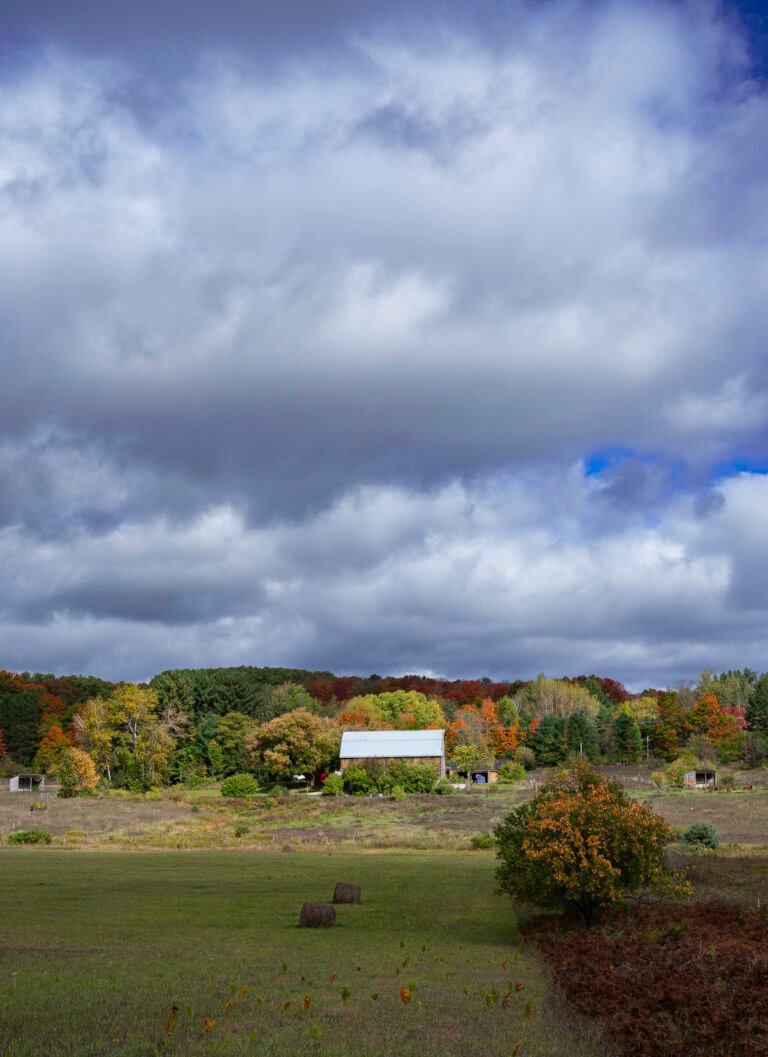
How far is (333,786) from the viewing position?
99.9 m

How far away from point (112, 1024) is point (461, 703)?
182m

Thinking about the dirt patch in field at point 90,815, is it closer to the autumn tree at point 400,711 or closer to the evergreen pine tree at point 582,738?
the autumn tree at point 400,711

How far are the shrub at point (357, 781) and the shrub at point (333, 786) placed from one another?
3.43ft

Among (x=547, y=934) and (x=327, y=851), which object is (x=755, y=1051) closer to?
(x=547, y=934)

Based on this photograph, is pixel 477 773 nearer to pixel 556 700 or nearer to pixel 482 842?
pixel 556 700

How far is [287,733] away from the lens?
109m

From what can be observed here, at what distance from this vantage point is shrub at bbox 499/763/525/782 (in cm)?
11912

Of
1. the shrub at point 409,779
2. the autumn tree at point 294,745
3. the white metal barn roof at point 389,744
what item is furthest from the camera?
the white metal barn roof at point 389,744

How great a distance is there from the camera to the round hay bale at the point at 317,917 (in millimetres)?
30234

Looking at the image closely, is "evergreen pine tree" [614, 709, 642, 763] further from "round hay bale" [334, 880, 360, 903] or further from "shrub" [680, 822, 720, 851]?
"round hay bale" [334, 880, 360, 903]

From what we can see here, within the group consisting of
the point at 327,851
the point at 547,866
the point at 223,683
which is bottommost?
the point at 327,851

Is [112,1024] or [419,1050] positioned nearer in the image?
[419,1050]

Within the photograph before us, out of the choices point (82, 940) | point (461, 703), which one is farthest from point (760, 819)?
point (461, 703)

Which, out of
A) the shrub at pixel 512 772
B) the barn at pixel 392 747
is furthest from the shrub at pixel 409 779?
the shrub at pixel 512 772
